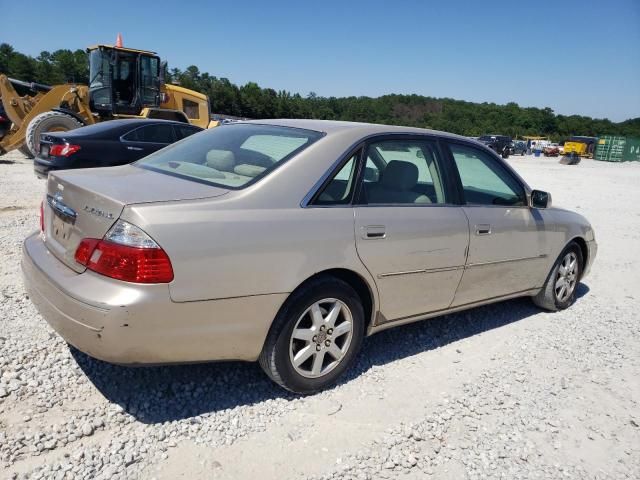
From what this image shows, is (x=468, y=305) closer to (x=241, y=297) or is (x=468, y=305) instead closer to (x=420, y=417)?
(x=420, y=417)

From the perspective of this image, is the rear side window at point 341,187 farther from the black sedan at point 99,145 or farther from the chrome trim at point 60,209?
the black sedan at point 99,145

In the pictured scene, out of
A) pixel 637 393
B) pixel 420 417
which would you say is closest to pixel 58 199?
pixel 420 417

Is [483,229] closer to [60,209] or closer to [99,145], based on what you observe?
[60,209]

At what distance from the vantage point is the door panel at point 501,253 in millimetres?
3740

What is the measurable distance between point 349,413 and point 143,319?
130 centimetres

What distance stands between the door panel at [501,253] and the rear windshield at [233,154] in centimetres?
143

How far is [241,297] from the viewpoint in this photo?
256cm

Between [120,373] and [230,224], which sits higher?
[230,224]

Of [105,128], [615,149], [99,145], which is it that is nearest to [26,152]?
[105,128]

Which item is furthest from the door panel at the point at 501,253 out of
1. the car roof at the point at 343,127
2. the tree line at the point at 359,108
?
the tree line at the point at 359,108

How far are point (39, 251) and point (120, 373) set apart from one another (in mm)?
854

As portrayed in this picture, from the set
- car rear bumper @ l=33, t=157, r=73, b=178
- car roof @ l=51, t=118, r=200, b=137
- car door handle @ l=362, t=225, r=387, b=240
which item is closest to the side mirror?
car door handle @ l=362, t=225, r=387, b=240

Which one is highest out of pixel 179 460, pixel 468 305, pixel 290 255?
pixel 290 255

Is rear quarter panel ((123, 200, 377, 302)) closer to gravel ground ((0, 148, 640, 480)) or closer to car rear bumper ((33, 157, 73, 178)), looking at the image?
gravel ground ((0, 148, 640, 480))
